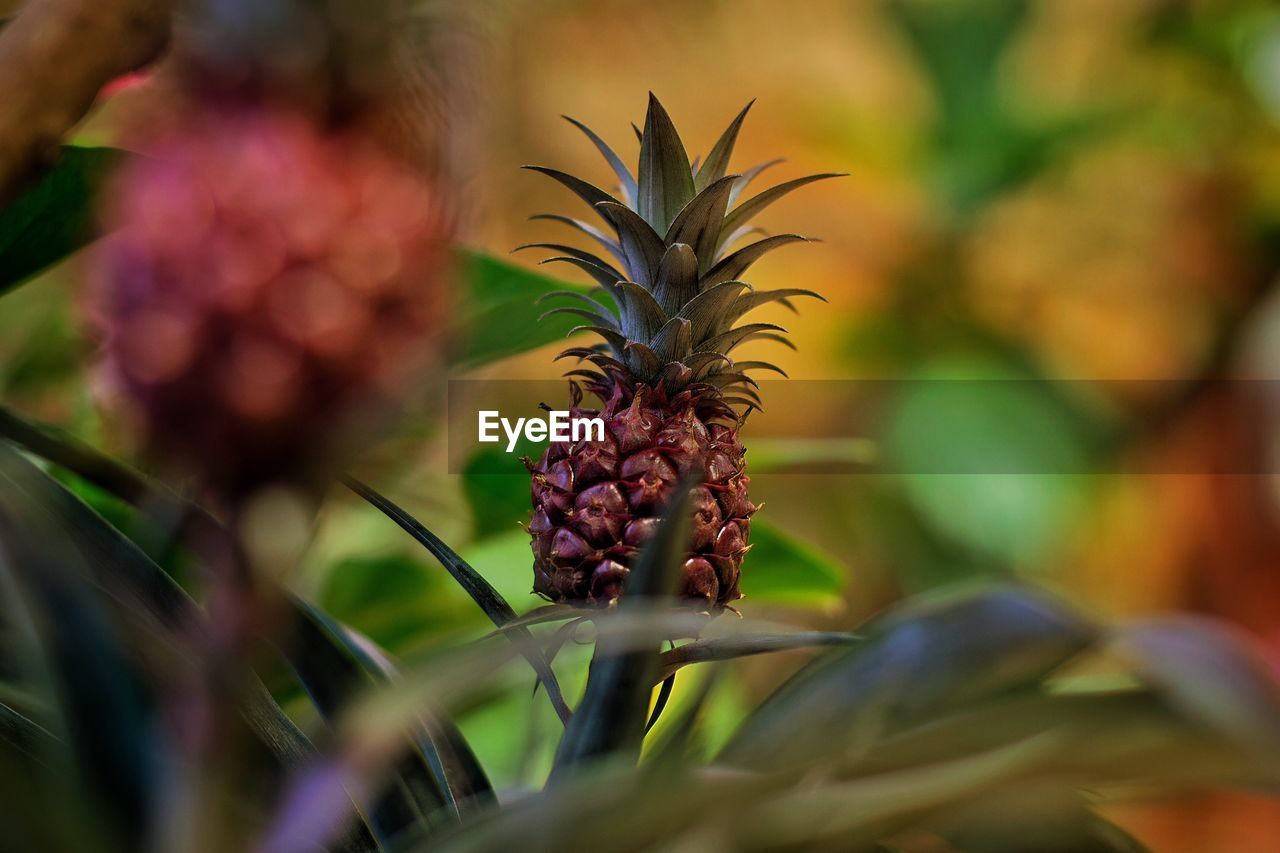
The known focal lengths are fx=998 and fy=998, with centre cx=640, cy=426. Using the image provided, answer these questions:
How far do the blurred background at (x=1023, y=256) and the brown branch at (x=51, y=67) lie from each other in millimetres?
1277

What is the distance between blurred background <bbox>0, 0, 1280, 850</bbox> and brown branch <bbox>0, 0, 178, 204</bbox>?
1.28 metres

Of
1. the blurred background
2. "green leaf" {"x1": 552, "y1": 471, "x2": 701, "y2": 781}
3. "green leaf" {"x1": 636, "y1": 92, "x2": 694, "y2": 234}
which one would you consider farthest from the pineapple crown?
the blurred background

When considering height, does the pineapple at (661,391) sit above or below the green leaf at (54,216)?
below

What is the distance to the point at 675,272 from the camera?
0.30 meters

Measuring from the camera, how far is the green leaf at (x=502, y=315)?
375mm

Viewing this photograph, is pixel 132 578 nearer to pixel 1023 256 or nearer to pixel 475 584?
pixel 475 584

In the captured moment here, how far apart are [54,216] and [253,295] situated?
0.09 m

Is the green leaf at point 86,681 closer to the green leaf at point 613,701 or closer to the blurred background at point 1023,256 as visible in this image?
the green leaf at point 613,701

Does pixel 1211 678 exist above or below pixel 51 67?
below

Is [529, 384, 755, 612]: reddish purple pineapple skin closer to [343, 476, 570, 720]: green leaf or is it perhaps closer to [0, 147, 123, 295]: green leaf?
[343, 476, 570, 720]: green leaf

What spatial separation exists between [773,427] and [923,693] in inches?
A: 61.1

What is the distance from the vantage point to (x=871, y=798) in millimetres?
155

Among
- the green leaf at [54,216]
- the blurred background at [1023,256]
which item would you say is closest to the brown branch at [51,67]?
the green leaf at [54,216]

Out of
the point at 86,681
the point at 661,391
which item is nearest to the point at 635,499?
the point at 661,391
